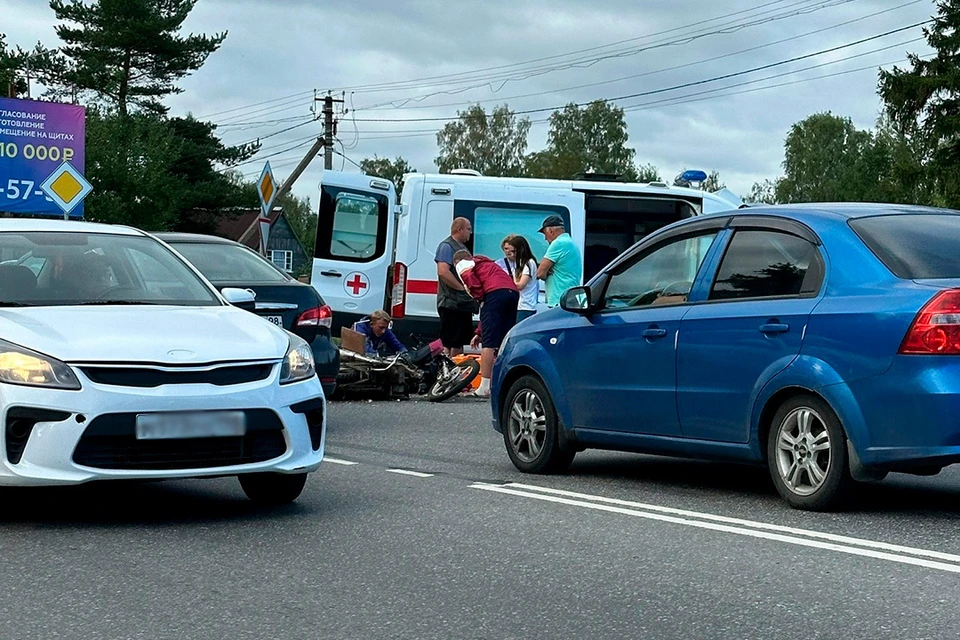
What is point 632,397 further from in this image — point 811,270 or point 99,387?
point 99,387

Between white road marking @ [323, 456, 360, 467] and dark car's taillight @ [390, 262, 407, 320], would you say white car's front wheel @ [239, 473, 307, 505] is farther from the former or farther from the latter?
dark car's taillight @ [390, 262, 407, 320]

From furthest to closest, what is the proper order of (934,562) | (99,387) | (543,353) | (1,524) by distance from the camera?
1. (543,353)
2. (1,524)
3. (99,387)
4. (934,562)

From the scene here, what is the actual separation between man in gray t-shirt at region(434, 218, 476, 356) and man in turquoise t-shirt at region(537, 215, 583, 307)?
1.18 m

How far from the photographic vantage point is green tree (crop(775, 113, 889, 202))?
318 feet

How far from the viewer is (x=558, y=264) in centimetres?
1547

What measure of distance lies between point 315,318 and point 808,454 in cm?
576

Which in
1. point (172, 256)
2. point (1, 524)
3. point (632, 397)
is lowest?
point (1, 524)

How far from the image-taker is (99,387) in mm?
6719

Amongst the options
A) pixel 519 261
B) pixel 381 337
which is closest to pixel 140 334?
pixel 519 261

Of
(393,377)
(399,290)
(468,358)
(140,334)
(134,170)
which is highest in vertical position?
(134,170)

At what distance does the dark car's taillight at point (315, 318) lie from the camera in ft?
39.9

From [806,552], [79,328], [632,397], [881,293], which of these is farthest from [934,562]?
[79,328]

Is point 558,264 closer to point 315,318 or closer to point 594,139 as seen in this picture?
point 315,318

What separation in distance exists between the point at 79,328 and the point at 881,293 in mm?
3824
